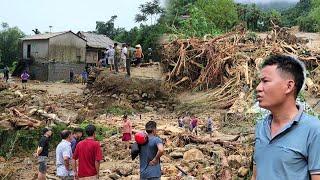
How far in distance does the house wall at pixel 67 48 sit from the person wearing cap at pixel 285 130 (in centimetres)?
3518

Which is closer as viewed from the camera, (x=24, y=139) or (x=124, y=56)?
(x=24, y=139)

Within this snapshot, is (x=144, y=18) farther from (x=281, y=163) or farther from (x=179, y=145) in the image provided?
(x=281, y=163)

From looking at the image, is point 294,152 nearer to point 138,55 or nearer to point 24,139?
point 24,139

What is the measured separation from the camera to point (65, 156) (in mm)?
6992

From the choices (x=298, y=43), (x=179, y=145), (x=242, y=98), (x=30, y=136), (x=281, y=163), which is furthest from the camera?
(x=298, y=43)

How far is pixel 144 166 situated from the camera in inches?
231

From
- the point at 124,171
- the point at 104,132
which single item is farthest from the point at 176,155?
the point at 104,132

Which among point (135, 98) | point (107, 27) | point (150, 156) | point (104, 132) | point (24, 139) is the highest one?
point (107, 27)

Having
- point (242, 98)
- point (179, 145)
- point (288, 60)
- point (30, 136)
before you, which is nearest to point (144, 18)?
point (242, 98)

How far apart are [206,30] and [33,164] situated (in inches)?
682

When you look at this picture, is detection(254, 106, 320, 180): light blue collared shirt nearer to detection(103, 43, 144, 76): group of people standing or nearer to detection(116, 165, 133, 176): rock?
detection(116, 165, 133, 176): rock

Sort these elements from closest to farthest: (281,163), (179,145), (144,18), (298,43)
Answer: (281,163) < (179,145) < (298,43) < (144,18)

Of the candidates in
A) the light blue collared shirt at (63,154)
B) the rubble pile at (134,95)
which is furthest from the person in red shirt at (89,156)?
the rubble pile at (134,95)

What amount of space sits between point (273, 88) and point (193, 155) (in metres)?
7.47
